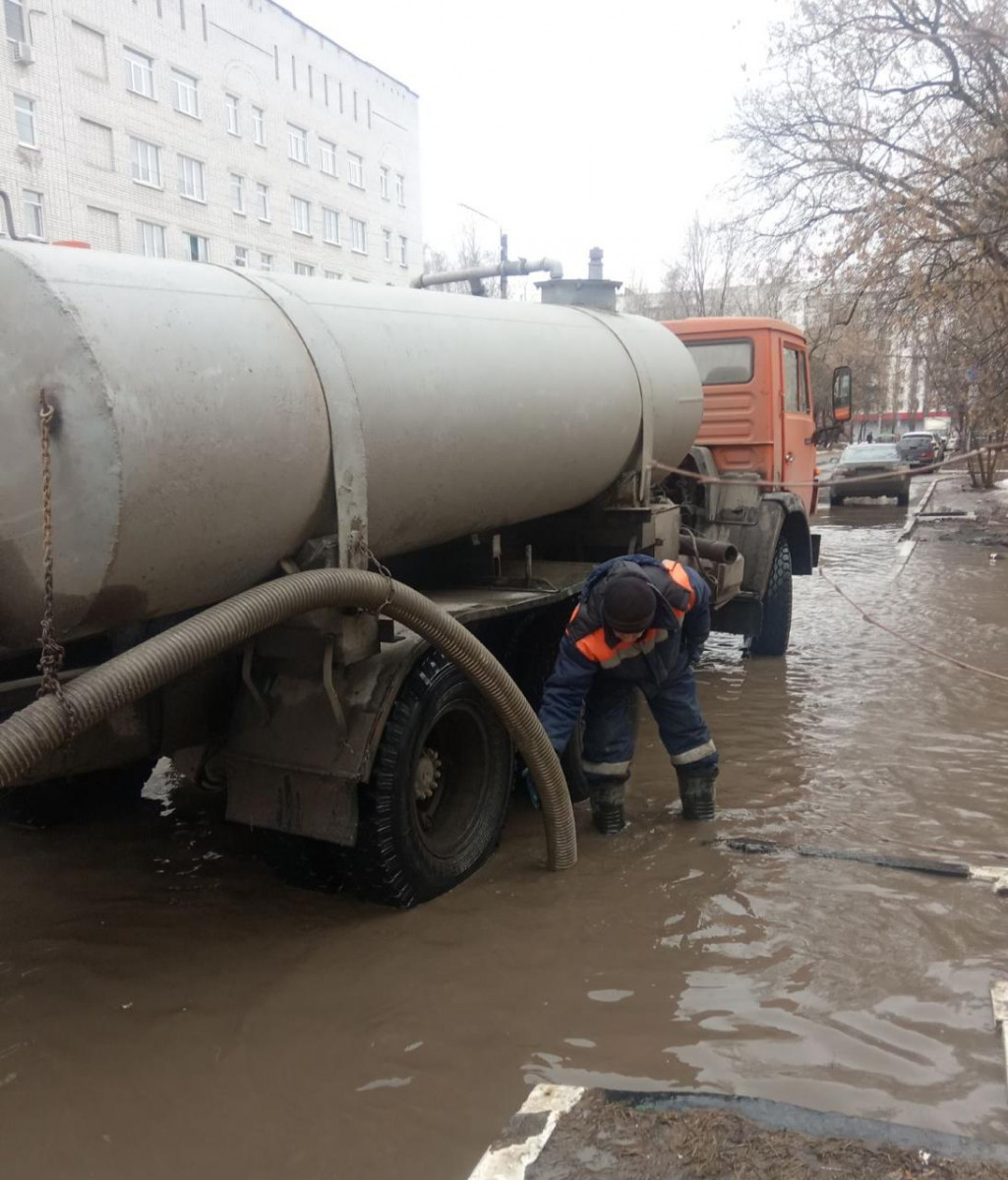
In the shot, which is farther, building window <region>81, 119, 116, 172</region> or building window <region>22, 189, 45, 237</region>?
building window <region>81, 119, 116, 172</region>

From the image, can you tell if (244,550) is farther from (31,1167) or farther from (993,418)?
(993,418)

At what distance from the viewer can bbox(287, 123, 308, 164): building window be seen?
34.1 metres

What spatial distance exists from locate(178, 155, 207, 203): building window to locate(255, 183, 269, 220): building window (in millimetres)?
2659

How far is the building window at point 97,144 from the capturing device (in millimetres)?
25891

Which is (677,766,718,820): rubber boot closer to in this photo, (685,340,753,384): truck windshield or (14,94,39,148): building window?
(685,340,753,384): truck windshield

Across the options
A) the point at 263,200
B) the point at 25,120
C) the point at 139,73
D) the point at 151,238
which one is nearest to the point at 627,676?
the point at 25,120

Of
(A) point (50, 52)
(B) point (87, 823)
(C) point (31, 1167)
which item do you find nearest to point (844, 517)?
Result: (B) point (87, 823)

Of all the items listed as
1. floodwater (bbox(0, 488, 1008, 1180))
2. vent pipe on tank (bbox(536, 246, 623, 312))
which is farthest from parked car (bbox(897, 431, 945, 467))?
floodwater (bbox(0, 488, 1008, 1180))

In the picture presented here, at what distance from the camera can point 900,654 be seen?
782cm

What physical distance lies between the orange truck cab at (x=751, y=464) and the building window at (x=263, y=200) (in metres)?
28.6

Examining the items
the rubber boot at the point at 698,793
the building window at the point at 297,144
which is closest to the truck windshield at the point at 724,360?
the rubber boot at the point at 698,793

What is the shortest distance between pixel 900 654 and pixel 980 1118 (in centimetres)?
567

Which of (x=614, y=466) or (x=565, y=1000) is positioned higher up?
(x=614, y=466)

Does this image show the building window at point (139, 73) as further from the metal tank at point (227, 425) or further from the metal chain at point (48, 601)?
the metal chain at point (48, 601)
